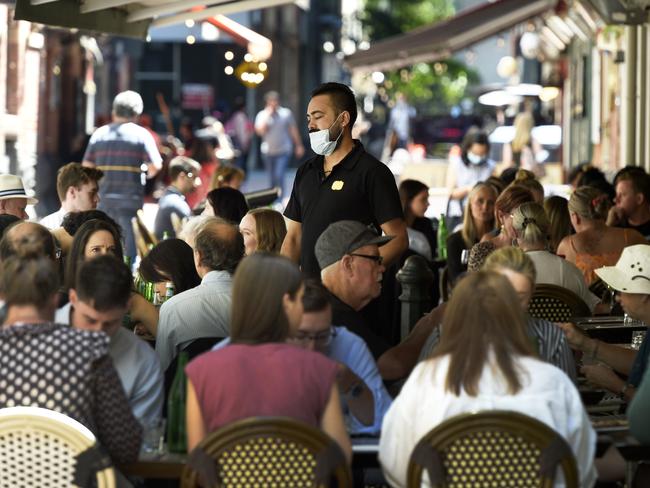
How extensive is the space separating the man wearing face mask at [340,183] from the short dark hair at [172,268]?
0.71 metres

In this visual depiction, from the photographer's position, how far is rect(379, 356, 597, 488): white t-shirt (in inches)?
191

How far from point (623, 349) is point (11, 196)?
492 centimetres

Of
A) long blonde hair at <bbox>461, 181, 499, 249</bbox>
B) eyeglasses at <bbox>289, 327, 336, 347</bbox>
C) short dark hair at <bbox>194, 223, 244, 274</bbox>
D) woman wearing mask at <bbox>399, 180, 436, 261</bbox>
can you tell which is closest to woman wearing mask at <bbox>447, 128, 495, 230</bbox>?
woman wearing mask at <bbox>399, 180, 436, 261</bbox>

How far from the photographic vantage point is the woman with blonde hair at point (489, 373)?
15.9 ft

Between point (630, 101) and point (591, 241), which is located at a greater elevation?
point (630, 101)

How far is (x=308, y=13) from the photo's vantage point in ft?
174

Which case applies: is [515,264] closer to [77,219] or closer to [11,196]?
[77,219]

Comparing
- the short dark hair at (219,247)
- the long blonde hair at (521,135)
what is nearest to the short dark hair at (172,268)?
the short dark hair at (219,247)

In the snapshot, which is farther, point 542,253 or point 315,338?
point 542,253

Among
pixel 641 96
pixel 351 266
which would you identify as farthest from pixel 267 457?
pixel 641 96

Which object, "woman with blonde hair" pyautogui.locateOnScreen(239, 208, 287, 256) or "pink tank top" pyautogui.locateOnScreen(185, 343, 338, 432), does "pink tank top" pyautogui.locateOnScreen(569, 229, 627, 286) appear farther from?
"pink tank top" pyautogui.locateOnScreen(185, 343, 338, 432)

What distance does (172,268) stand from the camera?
25.8 ft

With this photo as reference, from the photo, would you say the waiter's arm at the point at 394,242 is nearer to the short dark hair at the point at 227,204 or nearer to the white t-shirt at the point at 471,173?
the short dark hair at the point at 227,204

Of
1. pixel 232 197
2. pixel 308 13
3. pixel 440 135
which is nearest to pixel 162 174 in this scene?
pixel 232 197
